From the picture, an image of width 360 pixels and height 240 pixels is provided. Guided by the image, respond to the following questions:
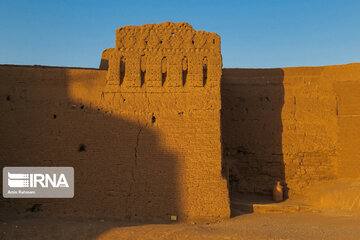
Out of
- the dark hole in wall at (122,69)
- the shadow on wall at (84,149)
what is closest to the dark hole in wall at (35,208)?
the shadow on wall at (84,149)

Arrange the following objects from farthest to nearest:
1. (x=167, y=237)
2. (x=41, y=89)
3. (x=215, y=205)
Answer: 1. (x=41, y=89)
2. (x=215, y=205)
3. (x=167, y=237)

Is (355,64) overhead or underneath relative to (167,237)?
overhead

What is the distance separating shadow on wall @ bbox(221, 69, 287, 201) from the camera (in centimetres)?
1223

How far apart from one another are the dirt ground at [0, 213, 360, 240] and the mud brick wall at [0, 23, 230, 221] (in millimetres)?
747

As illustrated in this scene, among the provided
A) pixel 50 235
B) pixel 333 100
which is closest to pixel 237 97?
pixel 333 100

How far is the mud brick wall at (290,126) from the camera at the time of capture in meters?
12.1

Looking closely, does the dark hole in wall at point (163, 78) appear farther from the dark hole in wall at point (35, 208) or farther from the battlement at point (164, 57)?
the dark hole in wall at point (35, 208)

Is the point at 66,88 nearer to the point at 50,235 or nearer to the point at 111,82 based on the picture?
the point at 111,82

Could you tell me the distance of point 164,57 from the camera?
31.1ft

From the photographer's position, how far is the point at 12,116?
922 centimetres

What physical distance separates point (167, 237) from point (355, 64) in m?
10.3

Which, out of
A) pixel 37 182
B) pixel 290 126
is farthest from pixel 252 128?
pixel 37 182

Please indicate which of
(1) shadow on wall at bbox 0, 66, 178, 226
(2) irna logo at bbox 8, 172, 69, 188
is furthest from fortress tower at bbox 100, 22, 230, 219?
(2) irna logo at bbox 8, 172, 69, 188

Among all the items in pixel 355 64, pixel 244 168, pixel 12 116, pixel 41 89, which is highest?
pixel 355 64
